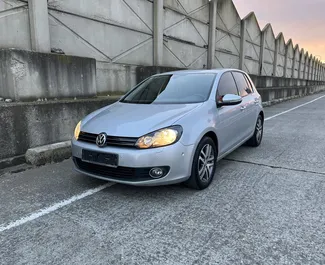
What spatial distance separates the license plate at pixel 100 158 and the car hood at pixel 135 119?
26 centimetres

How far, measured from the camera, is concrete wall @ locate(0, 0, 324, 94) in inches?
228

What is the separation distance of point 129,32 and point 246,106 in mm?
5126

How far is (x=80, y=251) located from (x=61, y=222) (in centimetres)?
60

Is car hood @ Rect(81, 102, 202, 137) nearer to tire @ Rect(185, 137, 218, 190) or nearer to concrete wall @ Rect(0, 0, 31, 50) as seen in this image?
tire @ Rect(185, 137, 218, 190)

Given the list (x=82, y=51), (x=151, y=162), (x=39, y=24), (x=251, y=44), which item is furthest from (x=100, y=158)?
(x=251, y=44)

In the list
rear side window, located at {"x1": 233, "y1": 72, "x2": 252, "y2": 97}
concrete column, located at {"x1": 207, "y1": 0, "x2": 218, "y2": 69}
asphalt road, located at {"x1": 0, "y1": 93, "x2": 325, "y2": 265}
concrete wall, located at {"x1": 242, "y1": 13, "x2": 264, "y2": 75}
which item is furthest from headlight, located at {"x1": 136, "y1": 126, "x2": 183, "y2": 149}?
concrete wall, located at {"x1": 242, "y1": 13, "x2": 264, "y2": 75}

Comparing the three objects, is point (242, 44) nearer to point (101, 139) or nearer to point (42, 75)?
point (42, 75)

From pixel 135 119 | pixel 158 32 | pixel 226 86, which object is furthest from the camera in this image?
pixel 158 32

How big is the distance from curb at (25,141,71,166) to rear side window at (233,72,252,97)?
341 cm

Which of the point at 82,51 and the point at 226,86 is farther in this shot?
the point at 82,51

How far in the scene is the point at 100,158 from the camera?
3262 mm

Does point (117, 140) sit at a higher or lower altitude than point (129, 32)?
lower

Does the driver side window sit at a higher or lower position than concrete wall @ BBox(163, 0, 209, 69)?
lower

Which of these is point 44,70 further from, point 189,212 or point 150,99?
point 189,212
